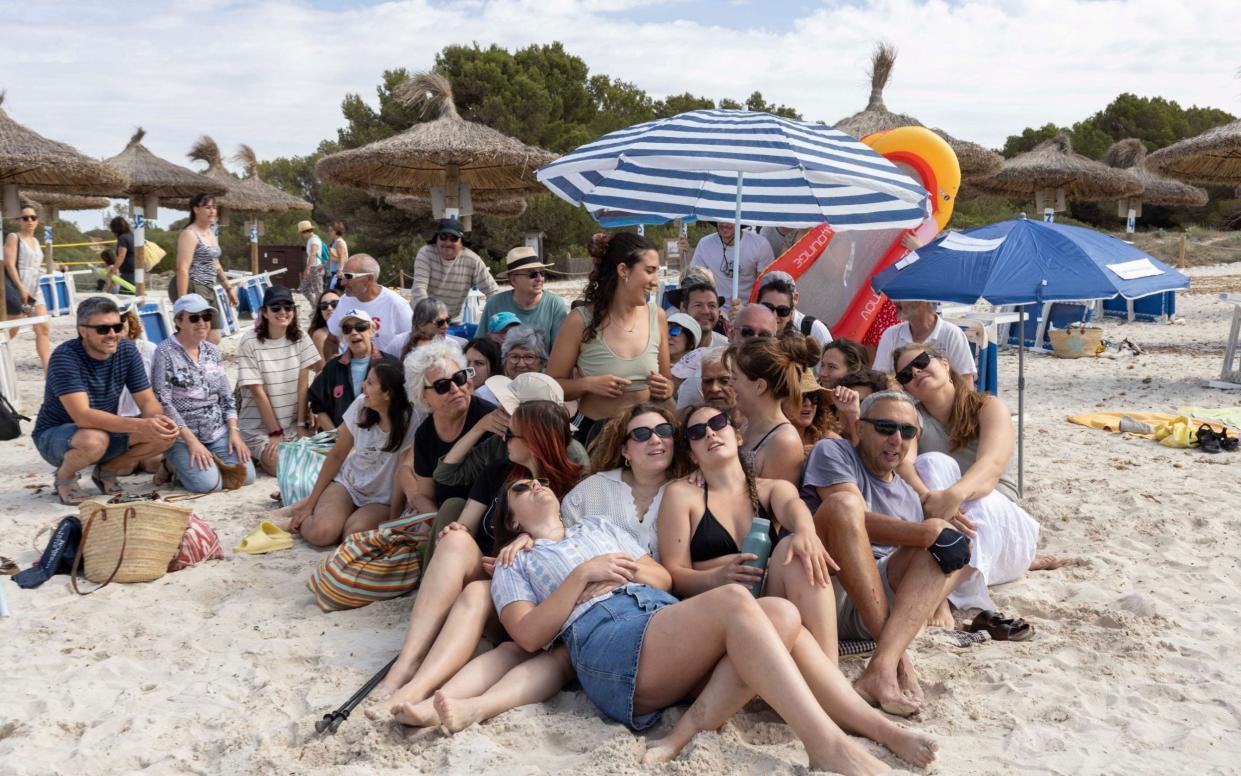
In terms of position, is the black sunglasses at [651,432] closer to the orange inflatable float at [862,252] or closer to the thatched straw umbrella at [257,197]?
the orange inflatable float at [862,252]

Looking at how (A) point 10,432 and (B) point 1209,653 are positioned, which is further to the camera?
(A) point 10,432

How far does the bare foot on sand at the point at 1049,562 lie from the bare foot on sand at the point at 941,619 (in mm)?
753

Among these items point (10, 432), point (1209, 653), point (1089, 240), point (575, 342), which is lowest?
point (1209, 653)

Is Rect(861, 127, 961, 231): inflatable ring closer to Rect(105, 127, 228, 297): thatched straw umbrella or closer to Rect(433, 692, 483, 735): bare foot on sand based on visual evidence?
Rect(433, 692, 483, 735): bare foot on sand

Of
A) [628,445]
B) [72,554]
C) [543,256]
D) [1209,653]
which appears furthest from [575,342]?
[543,256]

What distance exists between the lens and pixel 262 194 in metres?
17.6

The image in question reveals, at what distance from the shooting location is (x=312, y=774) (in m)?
2.52

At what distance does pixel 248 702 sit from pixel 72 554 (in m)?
1.65

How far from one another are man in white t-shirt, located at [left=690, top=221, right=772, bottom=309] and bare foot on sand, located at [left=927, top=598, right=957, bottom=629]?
3.24 metres

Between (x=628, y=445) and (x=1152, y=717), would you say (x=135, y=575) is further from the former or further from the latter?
(x=1152, y=717)

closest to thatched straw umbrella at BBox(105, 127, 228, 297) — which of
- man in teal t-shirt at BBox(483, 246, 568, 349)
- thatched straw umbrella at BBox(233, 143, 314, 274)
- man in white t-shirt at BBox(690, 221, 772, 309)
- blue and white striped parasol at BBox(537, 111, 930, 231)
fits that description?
thatched straw umbrella at BBox(233, 143, 314, 274)

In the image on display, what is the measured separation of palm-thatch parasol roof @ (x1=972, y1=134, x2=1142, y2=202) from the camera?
1658cm

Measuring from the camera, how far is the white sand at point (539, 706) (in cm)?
258

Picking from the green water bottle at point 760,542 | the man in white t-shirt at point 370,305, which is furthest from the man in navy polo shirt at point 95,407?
the green water bottle at point 760,542
